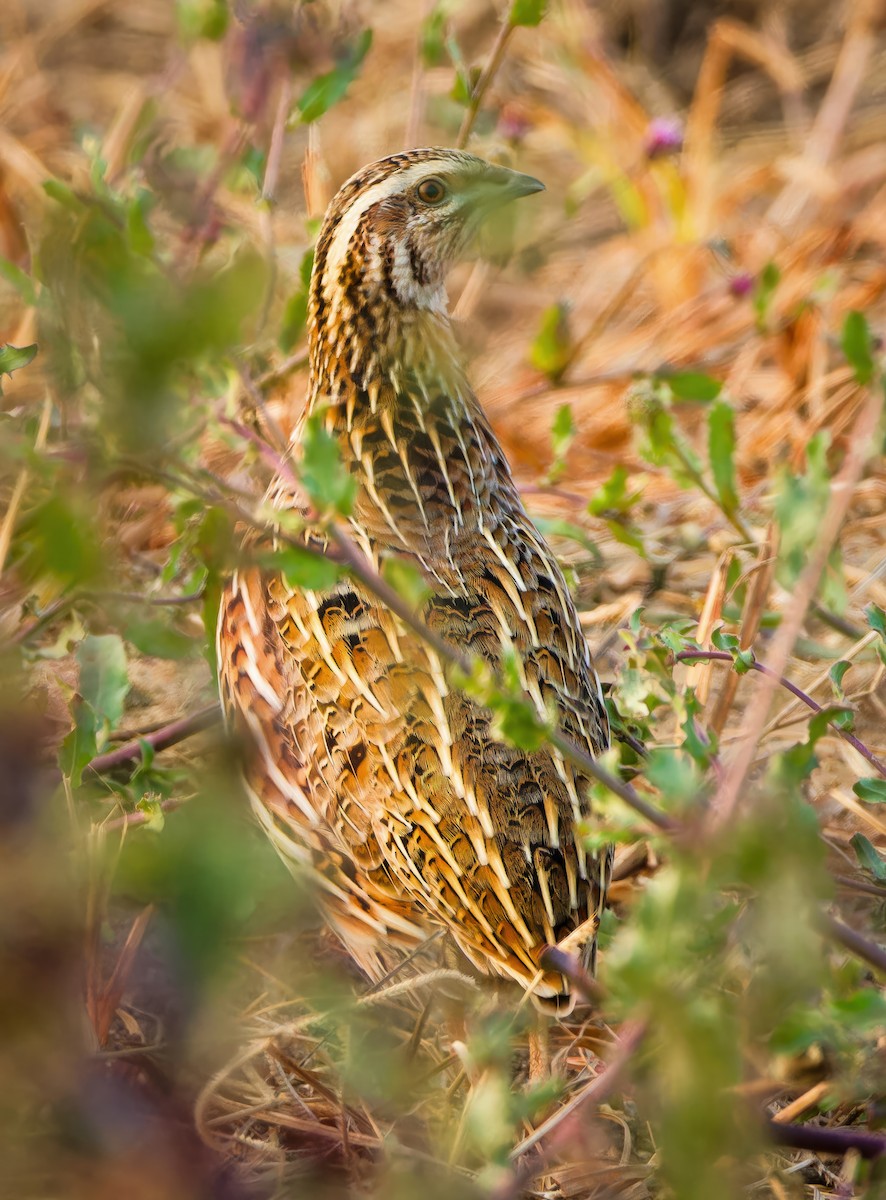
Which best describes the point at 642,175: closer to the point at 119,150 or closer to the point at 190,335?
the point at 119,150

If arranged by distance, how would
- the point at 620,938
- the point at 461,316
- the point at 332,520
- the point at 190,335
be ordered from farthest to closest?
the point at 461,316 → the point at 332,520 → the point at 620,938 → the point at 190,335

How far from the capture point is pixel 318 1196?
134 cm

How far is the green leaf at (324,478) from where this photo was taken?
1.73 meters

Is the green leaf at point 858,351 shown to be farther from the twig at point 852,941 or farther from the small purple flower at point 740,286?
the small purple flower at point 740,286

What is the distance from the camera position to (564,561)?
11.5 ft

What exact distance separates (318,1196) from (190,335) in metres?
0.87

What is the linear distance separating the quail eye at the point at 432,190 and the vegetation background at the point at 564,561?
355mm

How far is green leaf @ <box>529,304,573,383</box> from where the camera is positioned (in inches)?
154

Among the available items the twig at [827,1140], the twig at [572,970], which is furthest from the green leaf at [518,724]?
Result: the twig at [827,1140]

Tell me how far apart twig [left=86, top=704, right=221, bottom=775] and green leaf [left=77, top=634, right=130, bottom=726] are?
23cm

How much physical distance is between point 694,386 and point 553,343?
2.22ft

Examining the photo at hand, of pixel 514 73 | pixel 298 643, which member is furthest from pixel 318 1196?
pixel 514 73

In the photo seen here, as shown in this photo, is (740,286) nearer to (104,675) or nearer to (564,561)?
(564,561)

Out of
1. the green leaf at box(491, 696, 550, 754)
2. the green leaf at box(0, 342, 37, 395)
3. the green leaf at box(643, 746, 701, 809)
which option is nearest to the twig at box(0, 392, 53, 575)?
the green leaf at box(0, 342, 37, 395)
